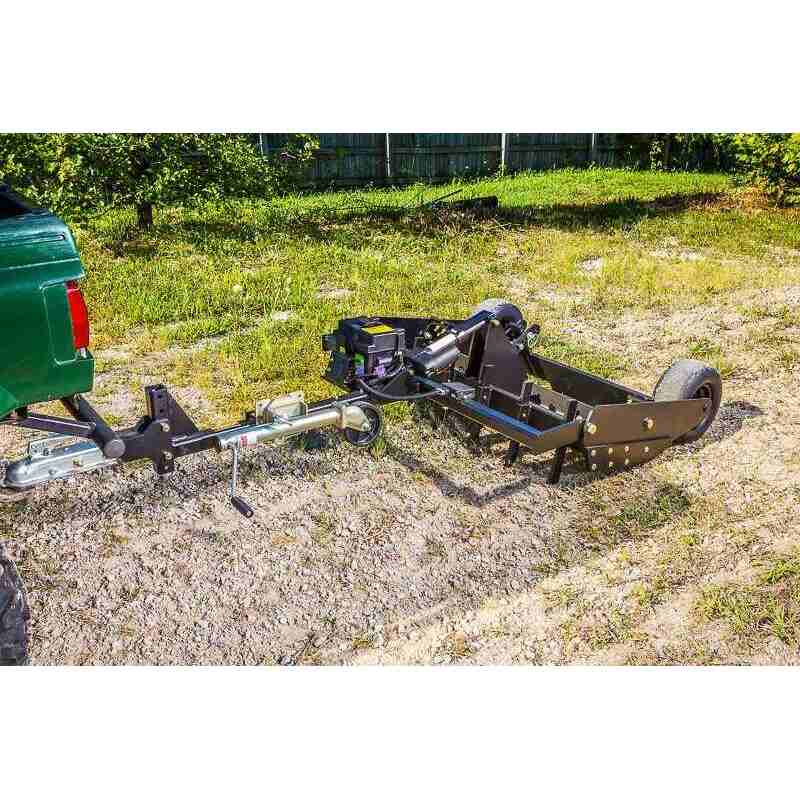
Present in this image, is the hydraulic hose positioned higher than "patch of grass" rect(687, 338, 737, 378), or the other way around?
the hydraulic hose

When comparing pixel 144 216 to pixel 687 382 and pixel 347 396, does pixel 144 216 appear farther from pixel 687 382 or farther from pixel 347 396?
pixel 687 382

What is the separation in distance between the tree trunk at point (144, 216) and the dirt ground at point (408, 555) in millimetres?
6402

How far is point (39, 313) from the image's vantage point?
3865 mm

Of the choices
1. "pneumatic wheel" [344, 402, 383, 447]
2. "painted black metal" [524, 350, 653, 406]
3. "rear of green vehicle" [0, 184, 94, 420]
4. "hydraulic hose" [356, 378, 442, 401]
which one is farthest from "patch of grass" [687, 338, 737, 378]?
"rear of green vehicle" [0, 184, 94, 420]

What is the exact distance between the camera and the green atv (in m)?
3.85

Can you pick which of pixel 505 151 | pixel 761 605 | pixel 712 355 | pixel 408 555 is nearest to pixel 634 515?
pixel 761 605

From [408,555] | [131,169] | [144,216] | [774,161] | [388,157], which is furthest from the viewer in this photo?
[388,157]

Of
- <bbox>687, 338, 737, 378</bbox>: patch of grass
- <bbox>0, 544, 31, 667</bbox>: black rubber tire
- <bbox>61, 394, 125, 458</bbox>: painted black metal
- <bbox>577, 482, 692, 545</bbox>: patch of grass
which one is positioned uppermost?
<bbox>61, 394, 125, 458</bbox>: painted black metal

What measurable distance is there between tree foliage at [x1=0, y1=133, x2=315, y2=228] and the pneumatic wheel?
7242mm

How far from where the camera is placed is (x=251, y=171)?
12367 millimetres

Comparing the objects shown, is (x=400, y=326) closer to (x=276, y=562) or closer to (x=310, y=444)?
(x=310, y=444)

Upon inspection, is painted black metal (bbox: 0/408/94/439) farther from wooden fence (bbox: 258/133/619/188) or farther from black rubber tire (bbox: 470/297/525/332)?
wooden fence (bbox: 258/133/619/188)

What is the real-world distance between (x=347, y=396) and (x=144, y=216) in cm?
791

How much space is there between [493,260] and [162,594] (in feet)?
26.3
